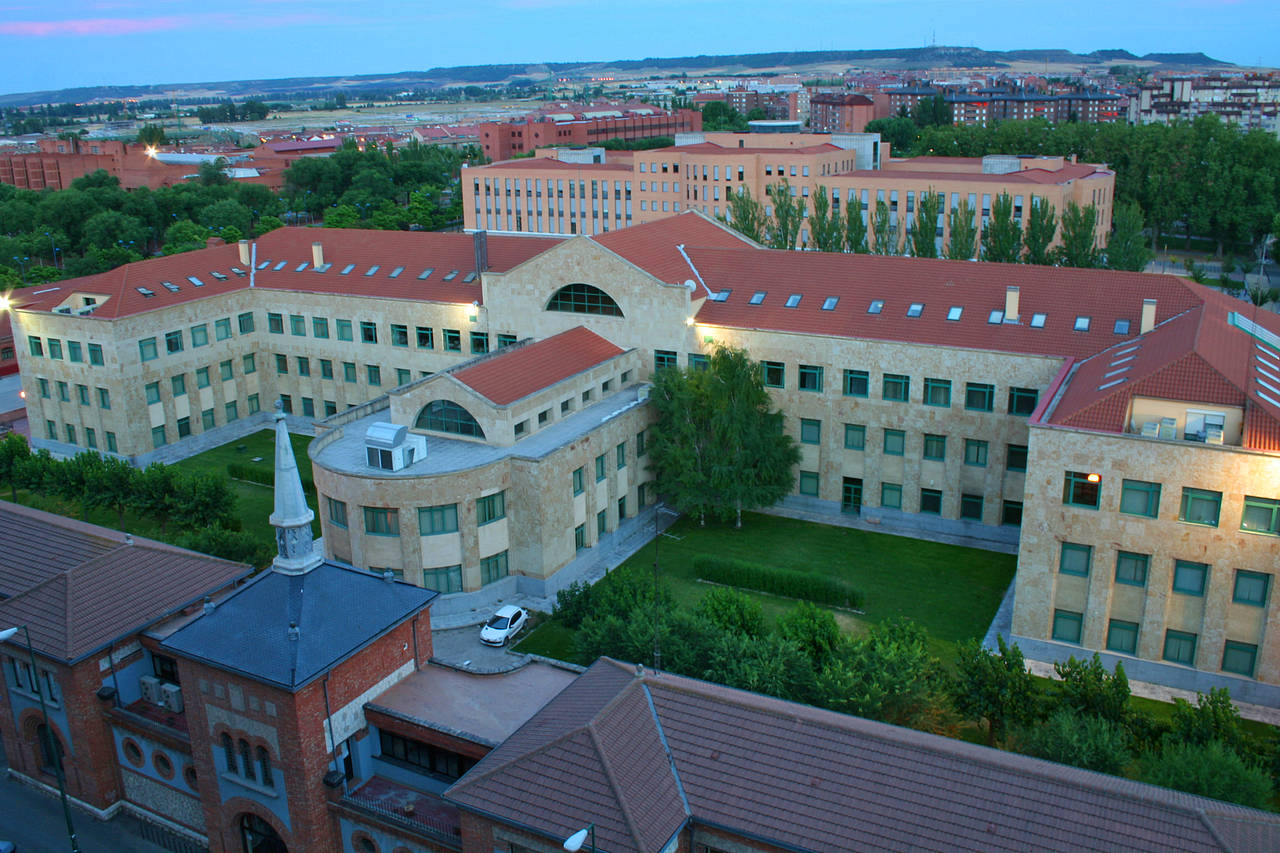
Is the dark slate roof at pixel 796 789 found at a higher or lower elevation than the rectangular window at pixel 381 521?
higher

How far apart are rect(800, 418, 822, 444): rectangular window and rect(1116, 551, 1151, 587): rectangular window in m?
18.1

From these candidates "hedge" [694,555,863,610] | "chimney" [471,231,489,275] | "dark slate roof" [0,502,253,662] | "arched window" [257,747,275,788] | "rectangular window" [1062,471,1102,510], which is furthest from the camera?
"chimney" [471,231,489,275]

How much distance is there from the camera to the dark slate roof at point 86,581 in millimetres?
32656

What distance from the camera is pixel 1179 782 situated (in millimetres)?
26500

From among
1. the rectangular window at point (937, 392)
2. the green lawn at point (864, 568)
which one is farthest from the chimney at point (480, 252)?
the rectangular window at point (937, 392)

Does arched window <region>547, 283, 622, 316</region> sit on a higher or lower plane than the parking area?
higher

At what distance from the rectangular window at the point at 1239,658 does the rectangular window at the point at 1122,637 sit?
119 inches

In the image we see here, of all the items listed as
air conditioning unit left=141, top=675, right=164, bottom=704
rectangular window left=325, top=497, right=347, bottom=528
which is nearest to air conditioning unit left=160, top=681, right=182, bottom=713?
air conditioning unit left=141, top=675, right=164, bottom=704

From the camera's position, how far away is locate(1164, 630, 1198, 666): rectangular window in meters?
38.4

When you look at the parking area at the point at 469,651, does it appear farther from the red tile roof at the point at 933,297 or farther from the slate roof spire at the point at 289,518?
the red tile roof at the point at 933,297

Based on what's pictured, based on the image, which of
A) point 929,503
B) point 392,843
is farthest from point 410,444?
point 929,503

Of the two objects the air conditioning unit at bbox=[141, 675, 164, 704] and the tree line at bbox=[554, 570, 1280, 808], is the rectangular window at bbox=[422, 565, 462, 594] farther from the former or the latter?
the air conditioning unit at bbox=[141, 675, 164, 704]

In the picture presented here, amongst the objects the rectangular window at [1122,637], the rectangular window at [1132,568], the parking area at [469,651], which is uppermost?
the rectangular window at [1132,568]

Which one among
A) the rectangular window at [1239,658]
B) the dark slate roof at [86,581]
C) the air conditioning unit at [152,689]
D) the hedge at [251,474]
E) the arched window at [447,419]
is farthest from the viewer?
the hedge at [251,474]
